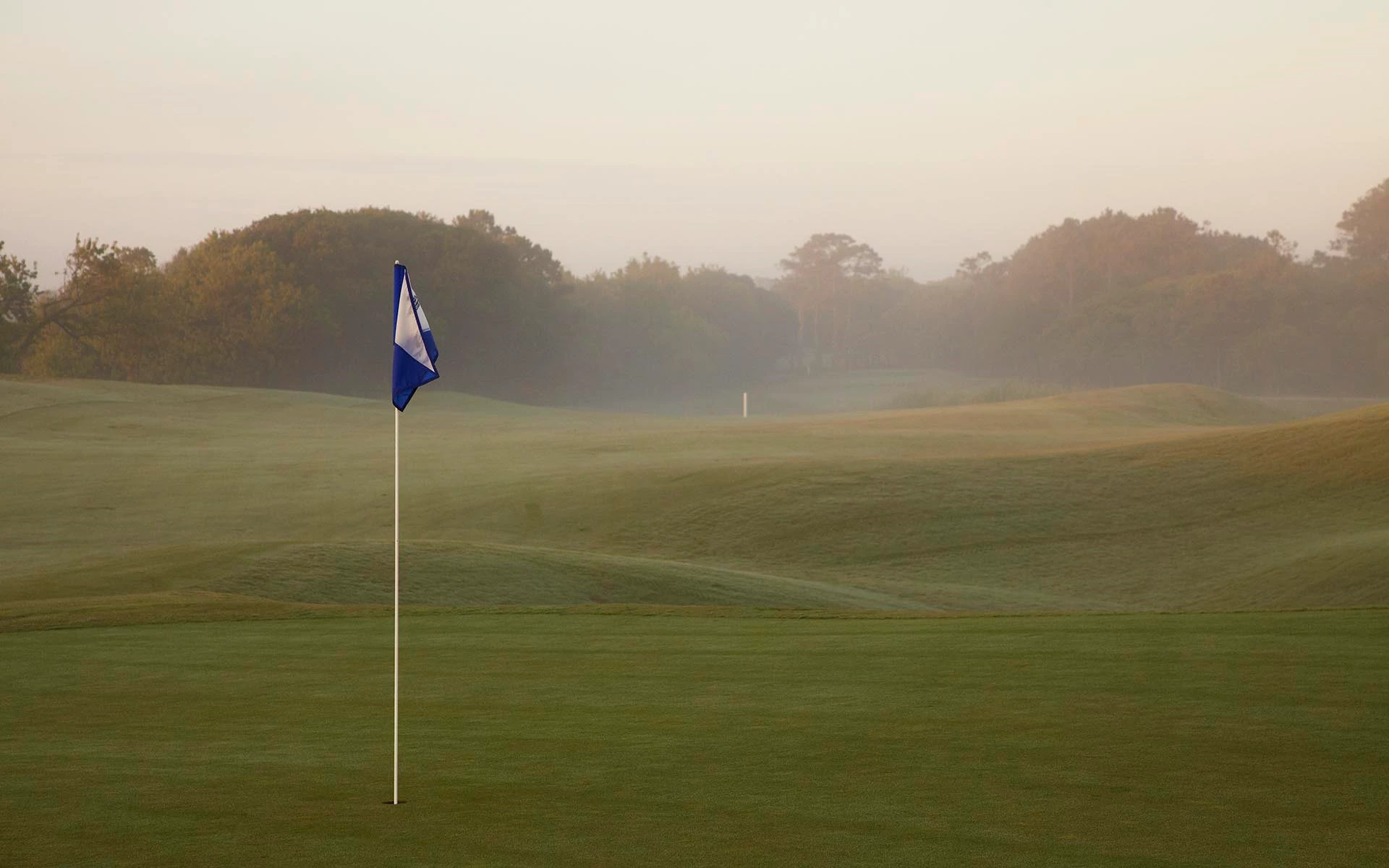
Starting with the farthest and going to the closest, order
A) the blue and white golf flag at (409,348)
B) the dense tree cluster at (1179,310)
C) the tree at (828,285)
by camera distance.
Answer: the tree at (828,285), the dense tree cluster at (1179,310), the blue and white golf flag at (409,348)

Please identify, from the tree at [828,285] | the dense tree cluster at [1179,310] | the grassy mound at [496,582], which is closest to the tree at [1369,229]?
the dense tree cluster at [1179,310]

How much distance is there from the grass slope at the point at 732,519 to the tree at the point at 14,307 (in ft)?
82.0

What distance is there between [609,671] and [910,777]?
3575 millimetres

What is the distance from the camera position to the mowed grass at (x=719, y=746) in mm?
5301

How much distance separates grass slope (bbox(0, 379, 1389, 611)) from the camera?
60.2ft

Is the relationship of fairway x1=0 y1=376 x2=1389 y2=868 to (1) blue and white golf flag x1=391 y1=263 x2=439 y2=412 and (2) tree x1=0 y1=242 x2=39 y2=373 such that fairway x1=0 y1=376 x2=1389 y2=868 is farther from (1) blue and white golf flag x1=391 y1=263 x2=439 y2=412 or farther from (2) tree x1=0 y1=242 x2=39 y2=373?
(2) tree x1=0 y1=242 x2=39 y2=373

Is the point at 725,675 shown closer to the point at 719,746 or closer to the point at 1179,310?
the point at 719,746

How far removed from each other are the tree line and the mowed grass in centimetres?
5765

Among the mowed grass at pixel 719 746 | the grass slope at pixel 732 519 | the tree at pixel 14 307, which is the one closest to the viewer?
the mowed grass at pixel 719 746

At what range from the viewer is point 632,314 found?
101m

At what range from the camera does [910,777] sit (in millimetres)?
6297

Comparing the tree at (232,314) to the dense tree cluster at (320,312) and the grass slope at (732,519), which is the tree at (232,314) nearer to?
the dense tree cluster at (320,312)

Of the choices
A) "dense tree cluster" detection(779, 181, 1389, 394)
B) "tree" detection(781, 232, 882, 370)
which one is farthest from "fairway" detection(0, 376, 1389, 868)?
"tree" detection(781, 232, 882, 370)

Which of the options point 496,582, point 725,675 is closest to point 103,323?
point 496,582
